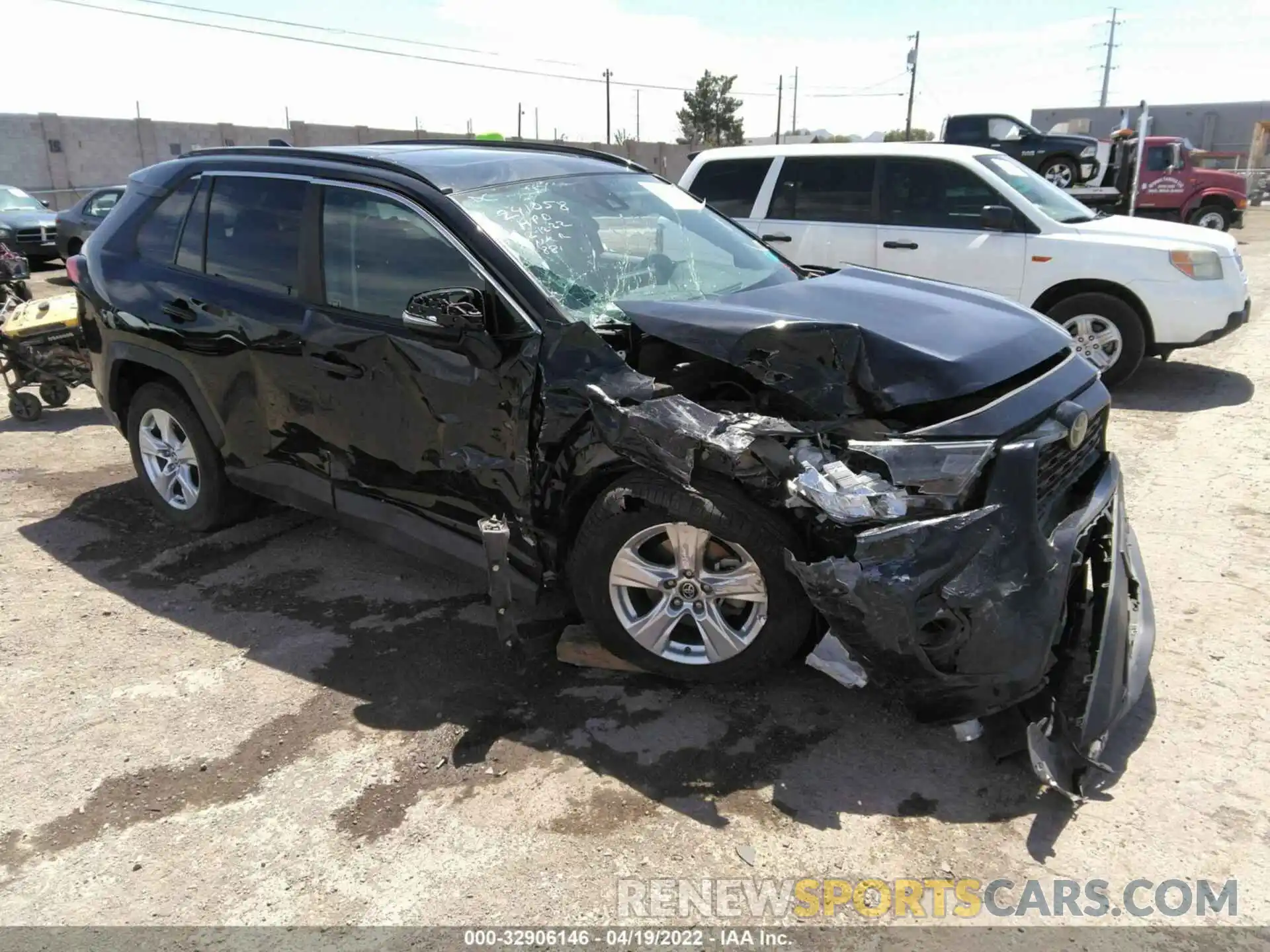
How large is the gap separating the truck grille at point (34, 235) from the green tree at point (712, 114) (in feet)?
165

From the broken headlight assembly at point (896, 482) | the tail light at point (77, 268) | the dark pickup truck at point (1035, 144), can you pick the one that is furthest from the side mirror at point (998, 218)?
the dark pickup truck at point (1035, 144)

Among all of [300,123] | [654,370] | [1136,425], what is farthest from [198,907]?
[300,123]

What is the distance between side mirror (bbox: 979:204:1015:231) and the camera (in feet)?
24.5

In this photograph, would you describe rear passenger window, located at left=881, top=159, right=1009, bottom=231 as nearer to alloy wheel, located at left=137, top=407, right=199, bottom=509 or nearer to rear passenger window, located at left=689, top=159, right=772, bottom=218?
rear passenger window, located at left=689, top=159, right=772, bottom=218

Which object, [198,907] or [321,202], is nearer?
[198,907]

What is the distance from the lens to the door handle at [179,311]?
4.49 m

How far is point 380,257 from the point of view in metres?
3.86

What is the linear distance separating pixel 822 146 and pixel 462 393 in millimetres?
6237

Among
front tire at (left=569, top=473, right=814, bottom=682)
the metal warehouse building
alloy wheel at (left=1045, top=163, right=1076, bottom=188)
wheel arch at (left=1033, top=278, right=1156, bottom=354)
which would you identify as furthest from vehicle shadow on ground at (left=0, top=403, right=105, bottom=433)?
the metal warehouse building

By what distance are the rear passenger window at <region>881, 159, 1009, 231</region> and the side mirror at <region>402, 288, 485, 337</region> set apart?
5740 mm

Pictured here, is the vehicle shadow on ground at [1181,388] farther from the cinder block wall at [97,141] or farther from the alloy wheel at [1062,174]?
the cinder block wall at [97,141]

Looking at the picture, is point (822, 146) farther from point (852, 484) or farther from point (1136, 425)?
point (852, 484)

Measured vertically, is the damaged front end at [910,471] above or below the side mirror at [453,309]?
below

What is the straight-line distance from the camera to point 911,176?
8016mm
